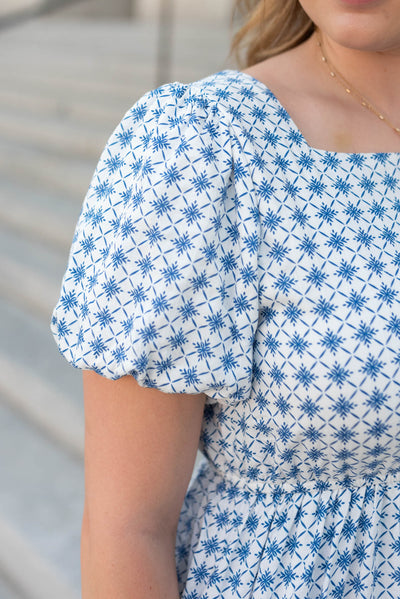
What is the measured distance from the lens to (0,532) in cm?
208

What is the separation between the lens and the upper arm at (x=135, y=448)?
0.75 m

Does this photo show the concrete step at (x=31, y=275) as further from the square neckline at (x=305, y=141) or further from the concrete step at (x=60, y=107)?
the square neckline at (x=305, y=141)

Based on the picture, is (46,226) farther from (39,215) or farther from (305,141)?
(305,141)

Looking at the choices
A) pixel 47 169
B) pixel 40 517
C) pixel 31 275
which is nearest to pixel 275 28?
pixel 40 517

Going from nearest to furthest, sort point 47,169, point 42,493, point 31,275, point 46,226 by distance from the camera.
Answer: point 42,493 < point 31,275 < point 46,226 < point 47,169

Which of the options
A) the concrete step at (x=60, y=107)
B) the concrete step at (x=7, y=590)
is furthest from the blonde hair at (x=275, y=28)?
the concrete step at (x=60, y=107)

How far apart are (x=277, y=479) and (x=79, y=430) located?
1.60 metres

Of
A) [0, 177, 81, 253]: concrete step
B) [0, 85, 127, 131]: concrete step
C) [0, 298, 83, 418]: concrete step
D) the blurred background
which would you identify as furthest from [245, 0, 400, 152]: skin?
[0, 85, 127, 131]: concrete step

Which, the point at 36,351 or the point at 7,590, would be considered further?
the point at 36,351

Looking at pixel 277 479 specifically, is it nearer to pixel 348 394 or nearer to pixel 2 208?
pixel 348 394

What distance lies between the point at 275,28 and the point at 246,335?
2.12 feet

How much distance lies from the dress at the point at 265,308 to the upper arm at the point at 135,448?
0.04m

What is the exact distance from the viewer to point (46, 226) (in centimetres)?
326

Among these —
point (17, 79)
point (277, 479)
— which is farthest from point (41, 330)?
point (17, 79)
